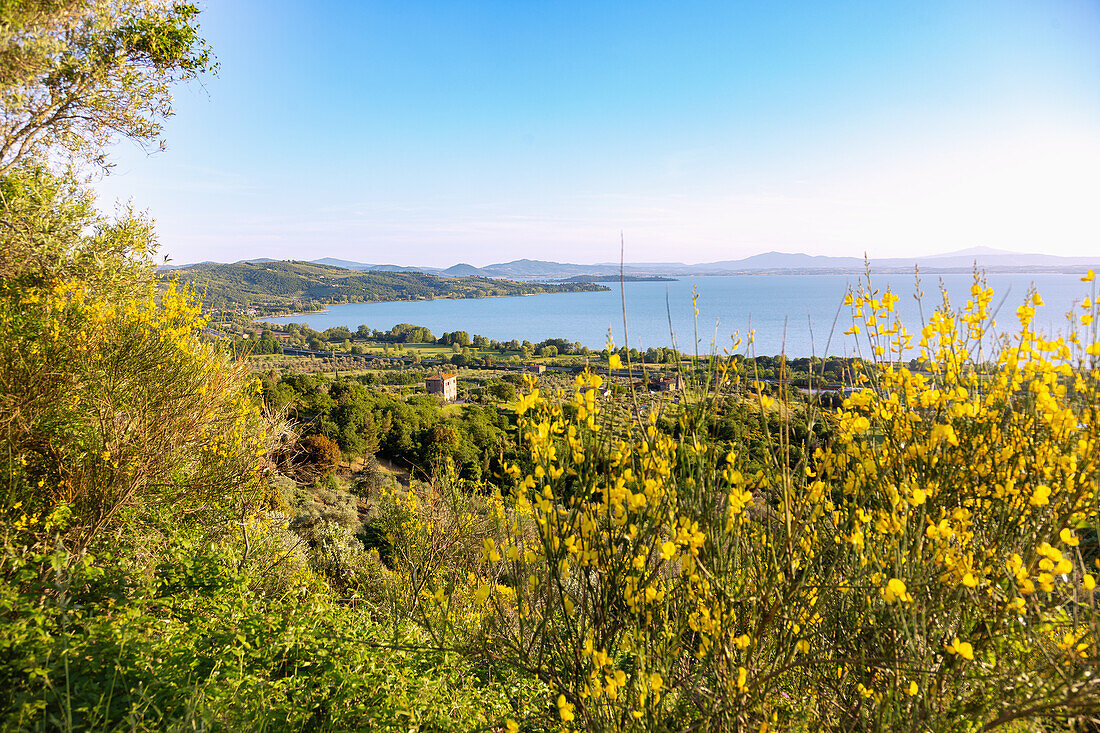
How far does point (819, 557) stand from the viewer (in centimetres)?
191

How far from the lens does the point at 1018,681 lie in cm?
158

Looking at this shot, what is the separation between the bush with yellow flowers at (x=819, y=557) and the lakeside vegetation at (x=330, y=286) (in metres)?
66.6

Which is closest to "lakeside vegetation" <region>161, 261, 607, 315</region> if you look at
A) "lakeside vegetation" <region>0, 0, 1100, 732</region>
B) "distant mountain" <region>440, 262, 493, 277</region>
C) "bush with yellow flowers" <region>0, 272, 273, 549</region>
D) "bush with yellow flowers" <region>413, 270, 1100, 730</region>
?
"distant mountain" <region>440, 262, 493, 277</region>

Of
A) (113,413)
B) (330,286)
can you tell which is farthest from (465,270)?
(113,413)

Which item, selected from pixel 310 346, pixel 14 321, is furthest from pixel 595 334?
pixel 14 321

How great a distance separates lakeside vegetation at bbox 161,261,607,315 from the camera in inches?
2929

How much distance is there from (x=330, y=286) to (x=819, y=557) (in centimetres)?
10224

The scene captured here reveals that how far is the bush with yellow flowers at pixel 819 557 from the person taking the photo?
1672 mm

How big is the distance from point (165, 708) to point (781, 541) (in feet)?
8.98

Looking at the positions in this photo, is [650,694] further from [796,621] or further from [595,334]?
[595,334]

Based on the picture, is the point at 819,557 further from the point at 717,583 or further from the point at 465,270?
the point at 465,270

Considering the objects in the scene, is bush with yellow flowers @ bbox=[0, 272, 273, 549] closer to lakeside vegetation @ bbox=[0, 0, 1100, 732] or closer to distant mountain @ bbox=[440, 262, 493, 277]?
lakeside vegetation @ bbox=[0, 0, 1100, 732]

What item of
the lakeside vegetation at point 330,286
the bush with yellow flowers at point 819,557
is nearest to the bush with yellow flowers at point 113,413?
the bush with yellow flowers at point 819,557

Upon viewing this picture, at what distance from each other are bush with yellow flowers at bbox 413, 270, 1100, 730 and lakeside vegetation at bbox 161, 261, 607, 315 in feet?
218
